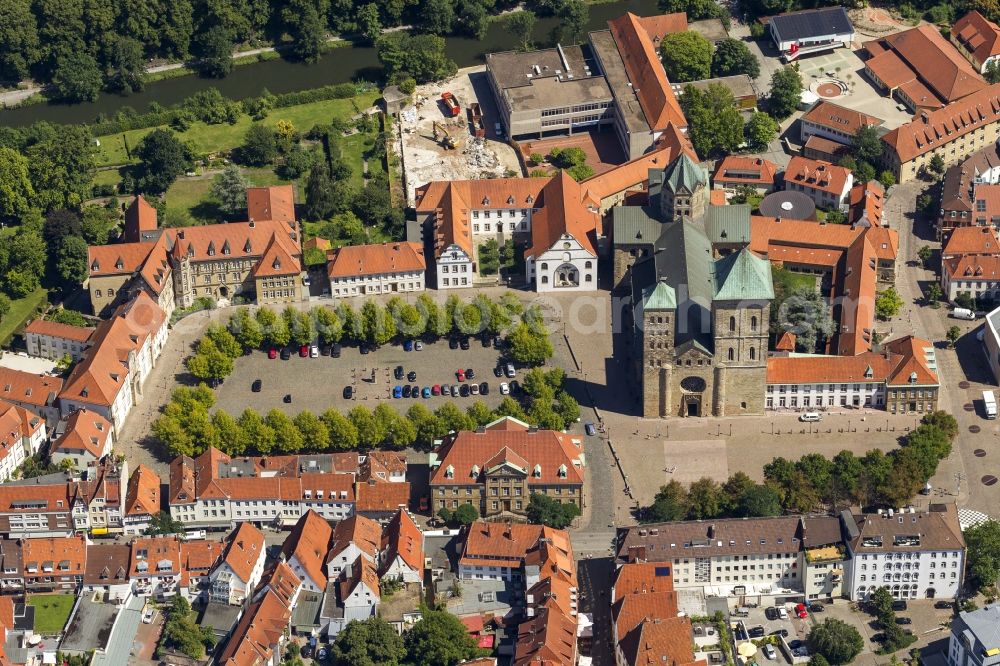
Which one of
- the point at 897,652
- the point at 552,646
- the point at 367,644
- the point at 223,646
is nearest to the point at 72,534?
the point at 223,646

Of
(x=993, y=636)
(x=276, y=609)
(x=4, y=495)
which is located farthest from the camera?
(x=4, y=495)

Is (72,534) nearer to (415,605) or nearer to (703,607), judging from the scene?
(415,605)

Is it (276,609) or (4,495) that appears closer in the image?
(276,609)

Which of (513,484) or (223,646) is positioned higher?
(513,484)

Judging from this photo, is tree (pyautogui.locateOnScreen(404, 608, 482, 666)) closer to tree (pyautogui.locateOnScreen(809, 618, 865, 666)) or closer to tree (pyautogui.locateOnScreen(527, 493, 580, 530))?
tree (pyautogui.locateOnScreen(527, 493, 580, 530))

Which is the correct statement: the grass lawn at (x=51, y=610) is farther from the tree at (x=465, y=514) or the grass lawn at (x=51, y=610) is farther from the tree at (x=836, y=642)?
the tree at (x=836, y=642)

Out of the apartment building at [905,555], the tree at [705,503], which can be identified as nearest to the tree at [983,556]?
the apartment building at [905,555]

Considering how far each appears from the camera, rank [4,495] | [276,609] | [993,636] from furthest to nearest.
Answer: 1. [4,495]
2. [276,609]
3. [993,636]

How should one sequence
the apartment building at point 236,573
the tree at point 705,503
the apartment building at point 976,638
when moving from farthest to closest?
the tree at point 705,503 < the apartment building at point 236,573 < the apartment building at point 976,638
